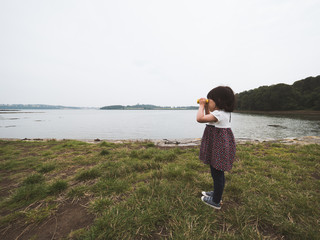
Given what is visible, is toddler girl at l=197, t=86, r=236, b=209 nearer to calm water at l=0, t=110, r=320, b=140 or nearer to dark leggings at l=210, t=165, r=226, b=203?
dark leggings at l=210, t=165, r=226, b=203

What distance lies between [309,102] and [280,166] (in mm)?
73335

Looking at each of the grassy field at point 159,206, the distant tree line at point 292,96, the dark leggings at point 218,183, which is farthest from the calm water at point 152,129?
the distant tree line at point 292,96

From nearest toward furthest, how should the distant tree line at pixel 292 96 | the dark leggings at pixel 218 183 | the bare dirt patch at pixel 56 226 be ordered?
the bare dirt patch at pixel 56 226 → the dark leggings at pixel 218 183 → the distant tree line at pixel 292 96

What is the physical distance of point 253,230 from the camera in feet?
6.04

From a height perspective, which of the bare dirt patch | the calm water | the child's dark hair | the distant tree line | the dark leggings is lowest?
the calm water

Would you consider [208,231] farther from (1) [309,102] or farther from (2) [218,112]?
(1) [309,102]

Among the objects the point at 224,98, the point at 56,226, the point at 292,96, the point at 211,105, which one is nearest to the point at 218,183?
the point at 211,105

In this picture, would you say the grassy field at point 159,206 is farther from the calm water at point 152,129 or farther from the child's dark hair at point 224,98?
the calm water at point 152,129

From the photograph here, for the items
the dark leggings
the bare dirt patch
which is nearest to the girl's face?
the dark leggings

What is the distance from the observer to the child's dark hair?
2.23 meters

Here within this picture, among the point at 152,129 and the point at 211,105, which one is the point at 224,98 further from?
the point at 152,129

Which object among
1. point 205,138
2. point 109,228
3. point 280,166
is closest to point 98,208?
point 109,228

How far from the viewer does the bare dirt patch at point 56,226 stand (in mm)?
1833

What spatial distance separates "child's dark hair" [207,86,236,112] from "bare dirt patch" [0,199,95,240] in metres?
3.00
